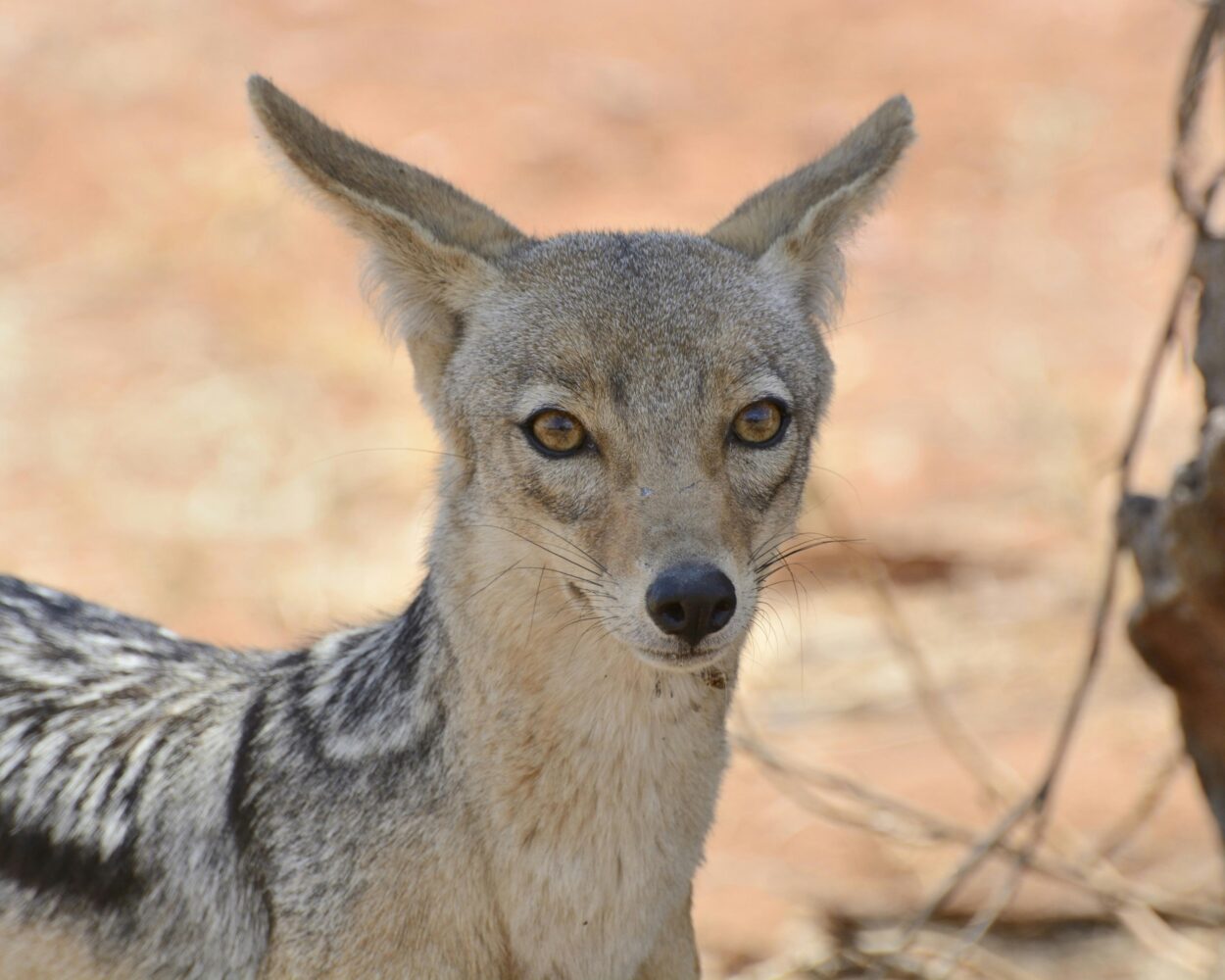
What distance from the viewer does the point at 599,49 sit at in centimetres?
1647

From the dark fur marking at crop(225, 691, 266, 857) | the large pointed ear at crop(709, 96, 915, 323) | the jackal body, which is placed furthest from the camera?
the large pointed ear at crop(709, 96, 915, 323)

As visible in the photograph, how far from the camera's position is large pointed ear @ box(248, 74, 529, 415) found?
3.85 metres

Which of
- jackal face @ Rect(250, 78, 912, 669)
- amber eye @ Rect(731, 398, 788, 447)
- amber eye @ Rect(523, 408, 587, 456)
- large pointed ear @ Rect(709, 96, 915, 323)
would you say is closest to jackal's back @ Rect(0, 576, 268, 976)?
jackal face @ Rect(250, 78, 912, 669)

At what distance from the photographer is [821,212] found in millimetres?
4285

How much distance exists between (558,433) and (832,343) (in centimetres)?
859

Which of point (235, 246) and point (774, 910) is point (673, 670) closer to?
point (774, 910)

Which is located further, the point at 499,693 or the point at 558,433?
the point at 499,693

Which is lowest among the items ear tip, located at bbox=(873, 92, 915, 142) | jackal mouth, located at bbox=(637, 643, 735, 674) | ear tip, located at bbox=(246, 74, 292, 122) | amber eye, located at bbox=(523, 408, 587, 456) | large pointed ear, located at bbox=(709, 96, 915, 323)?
jackal mouth, located at bbox=(637, 643, 735, 674)

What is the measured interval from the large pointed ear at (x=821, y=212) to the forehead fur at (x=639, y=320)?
121mm

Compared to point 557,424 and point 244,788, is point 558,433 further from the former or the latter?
point 244,788

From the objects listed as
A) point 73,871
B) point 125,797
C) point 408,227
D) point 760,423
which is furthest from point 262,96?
point 73,871

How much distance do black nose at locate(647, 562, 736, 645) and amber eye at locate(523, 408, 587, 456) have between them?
49 centimetres

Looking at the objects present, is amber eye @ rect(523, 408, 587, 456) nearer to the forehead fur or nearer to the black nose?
the forehead fur

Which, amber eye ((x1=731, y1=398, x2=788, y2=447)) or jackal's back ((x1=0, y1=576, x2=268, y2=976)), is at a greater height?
amber eye ((x1=731, y1=398, x2=788, y2=447))
